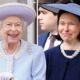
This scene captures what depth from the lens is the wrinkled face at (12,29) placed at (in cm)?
→ 311

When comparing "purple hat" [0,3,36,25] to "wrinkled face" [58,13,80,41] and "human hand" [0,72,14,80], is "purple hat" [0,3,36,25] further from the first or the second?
"human hand" [0,72,14,80]

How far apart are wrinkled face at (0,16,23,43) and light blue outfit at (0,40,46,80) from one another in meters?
0.12

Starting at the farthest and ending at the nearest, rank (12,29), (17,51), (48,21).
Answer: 1. (48,21)
2. (17,51)
3. (12,29)

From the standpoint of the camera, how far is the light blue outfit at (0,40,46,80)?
10.3ft

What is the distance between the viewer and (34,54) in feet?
10.5

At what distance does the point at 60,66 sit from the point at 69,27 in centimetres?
32

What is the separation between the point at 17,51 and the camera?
3.20 metres

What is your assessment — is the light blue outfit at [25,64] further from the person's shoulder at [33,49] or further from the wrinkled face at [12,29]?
the wrinkled face at [12,29]

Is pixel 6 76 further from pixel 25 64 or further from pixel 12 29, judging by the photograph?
pixel 12 29

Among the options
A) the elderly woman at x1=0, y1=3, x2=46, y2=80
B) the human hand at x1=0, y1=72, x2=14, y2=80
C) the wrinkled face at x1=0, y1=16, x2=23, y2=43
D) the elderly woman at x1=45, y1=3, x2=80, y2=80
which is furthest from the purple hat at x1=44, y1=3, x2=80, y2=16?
the human hand at x1=0, y1=72, x2=14, y2=80

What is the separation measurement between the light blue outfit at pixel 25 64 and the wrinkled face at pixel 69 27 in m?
0.23

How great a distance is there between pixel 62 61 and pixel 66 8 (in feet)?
1.36

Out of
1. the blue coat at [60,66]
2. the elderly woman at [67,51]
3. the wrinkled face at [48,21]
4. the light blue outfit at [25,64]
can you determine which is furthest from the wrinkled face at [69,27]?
the wrinkled face at [48,21]

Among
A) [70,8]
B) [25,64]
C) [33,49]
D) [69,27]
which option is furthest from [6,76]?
[70,8]
